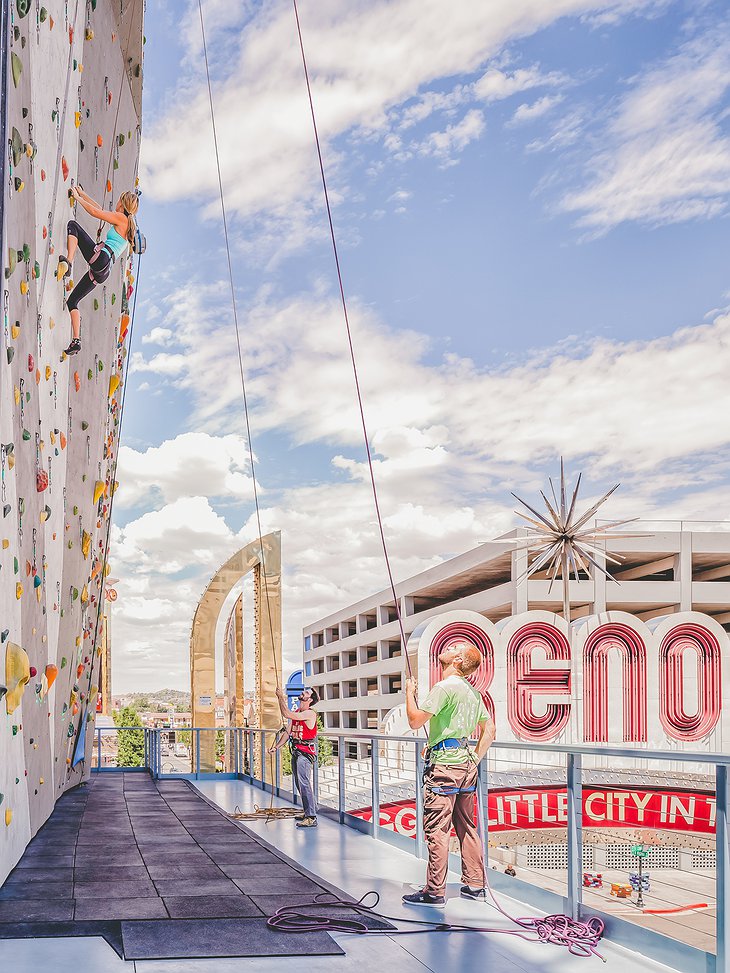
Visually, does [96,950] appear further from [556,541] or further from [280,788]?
[556,541]

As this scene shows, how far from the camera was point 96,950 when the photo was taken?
5207 millimetres

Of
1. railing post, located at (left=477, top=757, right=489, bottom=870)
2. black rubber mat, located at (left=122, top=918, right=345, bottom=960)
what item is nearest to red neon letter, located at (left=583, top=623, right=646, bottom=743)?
railing post, located at (left=477, top=757, right=489, bottom=870)

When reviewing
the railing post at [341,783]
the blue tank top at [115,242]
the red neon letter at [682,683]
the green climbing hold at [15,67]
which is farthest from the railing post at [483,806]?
the red neon letter at [682,683]

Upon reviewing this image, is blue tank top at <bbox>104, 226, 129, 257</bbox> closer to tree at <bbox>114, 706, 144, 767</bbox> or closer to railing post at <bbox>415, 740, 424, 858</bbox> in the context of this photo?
railing post at <bbox>415, 740, 424, 858</bbox>

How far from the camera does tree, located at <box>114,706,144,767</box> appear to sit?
2527 inches

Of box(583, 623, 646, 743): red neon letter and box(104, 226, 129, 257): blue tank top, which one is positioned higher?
box(104, 226, 129, 257): blue tank top

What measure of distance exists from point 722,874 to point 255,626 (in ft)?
65.5

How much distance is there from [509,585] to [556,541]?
30.1ft

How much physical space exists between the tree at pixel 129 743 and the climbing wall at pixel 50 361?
52528 mm

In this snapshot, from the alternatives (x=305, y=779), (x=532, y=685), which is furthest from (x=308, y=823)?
(x=532, y=685)

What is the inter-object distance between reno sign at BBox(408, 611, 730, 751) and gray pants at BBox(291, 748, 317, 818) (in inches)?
422

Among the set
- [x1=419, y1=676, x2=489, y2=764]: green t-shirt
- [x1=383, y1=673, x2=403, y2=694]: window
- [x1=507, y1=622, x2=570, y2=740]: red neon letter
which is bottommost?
[x1=383, y1=673, x2=403, y2=694]: window

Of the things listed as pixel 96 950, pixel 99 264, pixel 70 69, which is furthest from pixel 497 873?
pixel 70 69

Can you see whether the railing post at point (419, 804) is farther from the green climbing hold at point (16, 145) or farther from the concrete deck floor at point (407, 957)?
the green climbing hold at point (16, 145)
